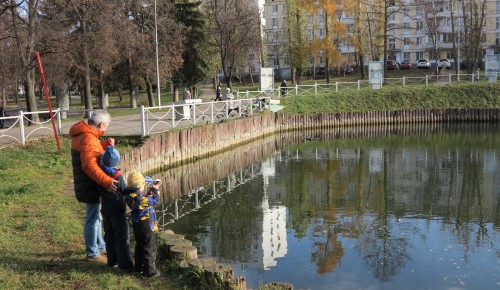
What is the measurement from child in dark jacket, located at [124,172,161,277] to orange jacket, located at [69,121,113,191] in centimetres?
Result: 32

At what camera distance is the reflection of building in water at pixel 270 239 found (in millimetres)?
10830

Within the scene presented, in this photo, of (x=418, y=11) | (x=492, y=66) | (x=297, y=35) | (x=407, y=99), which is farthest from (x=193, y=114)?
→ (x=418, y=11)

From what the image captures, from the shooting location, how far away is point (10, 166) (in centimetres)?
1565

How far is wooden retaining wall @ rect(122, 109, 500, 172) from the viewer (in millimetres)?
20484

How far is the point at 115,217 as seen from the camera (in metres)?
7.20

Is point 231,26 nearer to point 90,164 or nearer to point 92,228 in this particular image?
point 92,228

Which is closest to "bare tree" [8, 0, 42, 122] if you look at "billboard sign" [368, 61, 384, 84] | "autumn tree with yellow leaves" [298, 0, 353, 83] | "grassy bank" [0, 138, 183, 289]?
"grassy bank" [0, 138, 183, 289]

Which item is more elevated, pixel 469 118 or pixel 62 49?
pixel 62 49

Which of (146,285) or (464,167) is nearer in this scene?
(146,285)

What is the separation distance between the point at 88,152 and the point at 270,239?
6296 millimetres

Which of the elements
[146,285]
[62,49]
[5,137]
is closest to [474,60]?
[62,49]

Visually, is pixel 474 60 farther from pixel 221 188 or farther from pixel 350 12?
pixel 221 188

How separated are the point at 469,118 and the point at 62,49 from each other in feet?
92.0

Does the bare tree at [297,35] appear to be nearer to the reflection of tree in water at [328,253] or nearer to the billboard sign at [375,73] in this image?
the billboard sign at [375,73]
